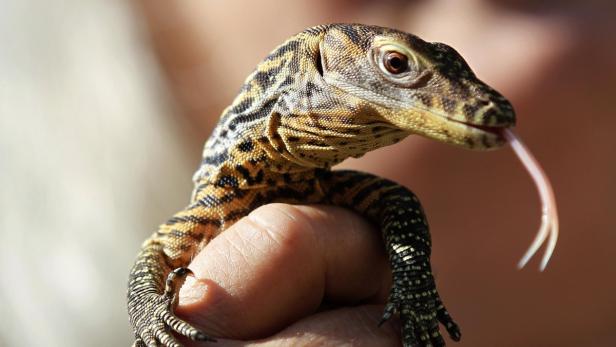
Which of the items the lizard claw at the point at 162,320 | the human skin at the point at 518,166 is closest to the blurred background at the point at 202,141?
the human skin at the point at 518,166

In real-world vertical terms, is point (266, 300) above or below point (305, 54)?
below

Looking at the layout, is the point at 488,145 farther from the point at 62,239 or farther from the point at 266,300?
the point at 62,239

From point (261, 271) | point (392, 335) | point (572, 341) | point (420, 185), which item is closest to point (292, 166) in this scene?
point (261, 271)

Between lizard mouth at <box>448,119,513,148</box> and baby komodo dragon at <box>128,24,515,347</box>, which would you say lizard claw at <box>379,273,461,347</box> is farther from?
lizard mouth at <box>448,119,513,148</box>

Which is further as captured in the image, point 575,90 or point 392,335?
point 575,90

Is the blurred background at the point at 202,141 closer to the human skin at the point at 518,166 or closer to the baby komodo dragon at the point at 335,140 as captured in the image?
the human skin at the point at 518,166

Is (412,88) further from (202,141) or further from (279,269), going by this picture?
(202,141)
